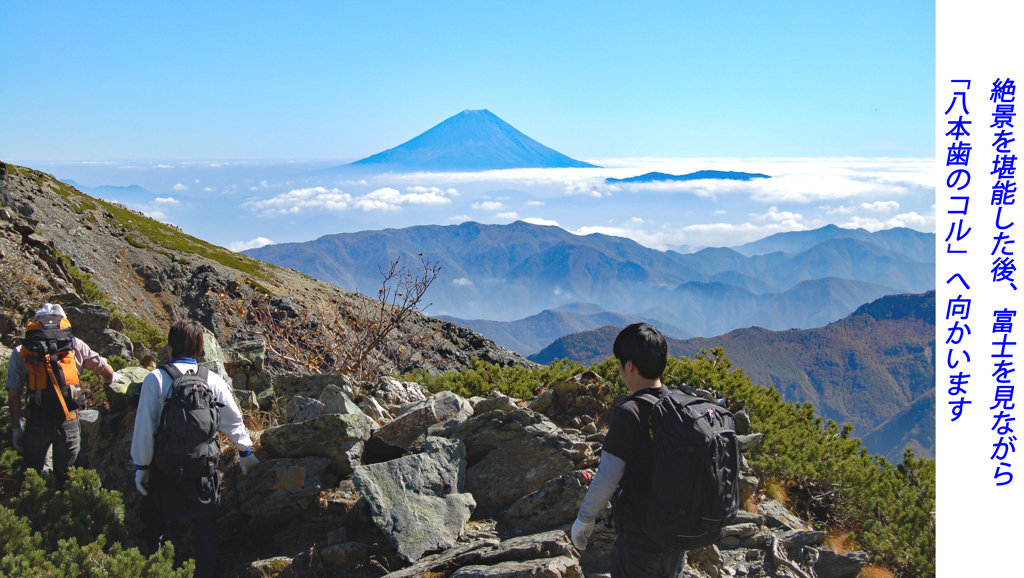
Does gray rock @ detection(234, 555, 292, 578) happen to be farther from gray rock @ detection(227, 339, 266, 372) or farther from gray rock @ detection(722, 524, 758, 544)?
gray rock @ detection(227, 339, 266, 372)

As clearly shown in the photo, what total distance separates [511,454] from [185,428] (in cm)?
391

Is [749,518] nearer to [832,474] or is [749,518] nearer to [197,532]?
[832,474]

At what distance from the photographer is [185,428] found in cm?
533

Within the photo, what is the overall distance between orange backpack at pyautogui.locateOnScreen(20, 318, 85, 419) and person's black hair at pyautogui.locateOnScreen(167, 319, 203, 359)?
2.16 meters

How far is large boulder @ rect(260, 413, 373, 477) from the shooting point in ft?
24.7

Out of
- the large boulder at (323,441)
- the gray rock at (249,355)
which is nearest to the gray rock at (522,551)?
the large boulder at (323,441)

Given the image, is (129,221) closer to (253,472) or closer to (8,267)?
(8,267)

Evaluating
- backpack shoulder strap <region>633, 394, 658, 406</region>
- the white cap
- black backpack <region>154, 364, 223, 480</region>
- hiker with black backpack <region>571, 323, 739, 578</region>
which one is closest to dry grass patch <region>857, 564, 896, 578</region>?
hiker with black backpack <region>571, 323, 739, 578</region>

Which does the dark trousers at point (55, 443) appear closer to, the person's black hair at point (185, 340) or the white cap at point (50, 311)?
the white cap at point (50, 311)

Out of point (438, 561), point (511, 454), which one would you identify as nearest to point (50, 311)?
point (438, 561)

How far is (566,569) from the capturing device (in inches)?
221

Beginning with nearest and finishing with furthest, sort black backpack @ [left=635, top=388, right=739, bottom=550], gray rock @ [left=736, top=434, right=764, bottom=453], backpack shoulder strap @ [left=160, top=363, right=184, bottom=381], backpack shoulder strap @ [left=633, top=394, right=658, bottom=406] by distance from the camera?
1. black backpack @ [left=635, top=388, right=739, bottom=550]
2. backpack shoulder strap @ [left=633, top=394, right=658, bottom=406]
3. backpack shoulder strap @ [left=160, top=363, right=184, bottom=381]
4. gray rock @ [left=736, top=434, right=764, bottom=453]

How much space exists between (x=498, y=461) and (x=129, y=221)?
96.2 metres

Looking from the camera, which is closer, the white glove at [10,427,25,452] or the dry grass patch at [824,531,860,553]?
the white glove at [10,427,25,452]
